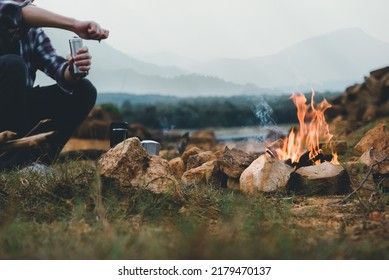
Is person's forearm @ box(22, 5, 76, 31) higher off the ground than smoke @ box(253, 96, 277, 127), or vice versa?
person's forearm @ box(22, 5, 76, 31)

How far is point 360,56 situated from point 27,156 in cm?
741

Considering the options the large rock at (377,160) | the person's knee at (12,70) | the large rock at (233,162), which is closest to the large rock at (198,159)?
the large rock at (233,162)

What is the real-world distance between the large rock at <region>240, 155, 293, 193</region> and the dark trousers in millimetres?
1273

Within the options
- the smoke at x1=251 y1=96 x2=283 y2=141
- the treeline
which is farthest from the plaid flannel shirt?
the treeline

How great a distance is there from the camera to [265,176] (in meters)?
3.54

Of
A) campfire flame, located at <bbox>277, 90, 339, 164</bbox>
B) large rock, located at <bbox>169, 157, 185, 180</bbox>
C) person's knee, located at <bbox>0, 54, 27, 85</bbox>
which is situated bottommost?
large rock, located at <bbox>169, 157, 185, 180</bbox>

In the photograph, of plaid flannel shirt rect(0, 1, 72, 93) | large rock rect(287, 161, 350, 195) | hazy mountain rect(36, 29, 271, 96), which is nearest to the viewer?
large rock rect(287, 161, 350, 195)

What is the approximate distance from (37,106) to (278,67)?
541cm

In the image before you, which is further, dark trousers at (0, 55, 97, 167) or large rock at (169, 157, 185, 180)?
large rock at (169, 157, 185, 180)

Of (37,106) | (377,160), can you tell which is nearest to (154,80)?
(37,106)

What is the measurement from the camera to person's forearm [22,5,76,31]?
3295 mm

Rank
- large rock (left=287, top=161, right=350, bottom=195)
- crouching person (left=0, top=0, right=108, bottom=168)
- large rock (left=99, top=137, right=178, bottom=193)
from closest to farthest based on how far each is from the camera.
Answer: large rock (left=99, top=137, right=178, bottom=193)
crouching person (left=0, top=0, right=108, bottom=168)
large rock (left=287, top=161, right=350, bottom=195)

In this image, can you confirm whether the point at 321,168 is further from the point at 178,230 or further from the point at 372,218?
the point at 178,230

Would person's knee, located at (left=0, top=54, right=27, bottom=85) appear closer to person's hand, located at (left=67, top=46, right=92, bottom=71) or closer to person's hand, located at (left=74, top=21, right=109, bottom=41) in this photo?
person's hand, located at (left=67, top=46, right=92, bottom=71)
